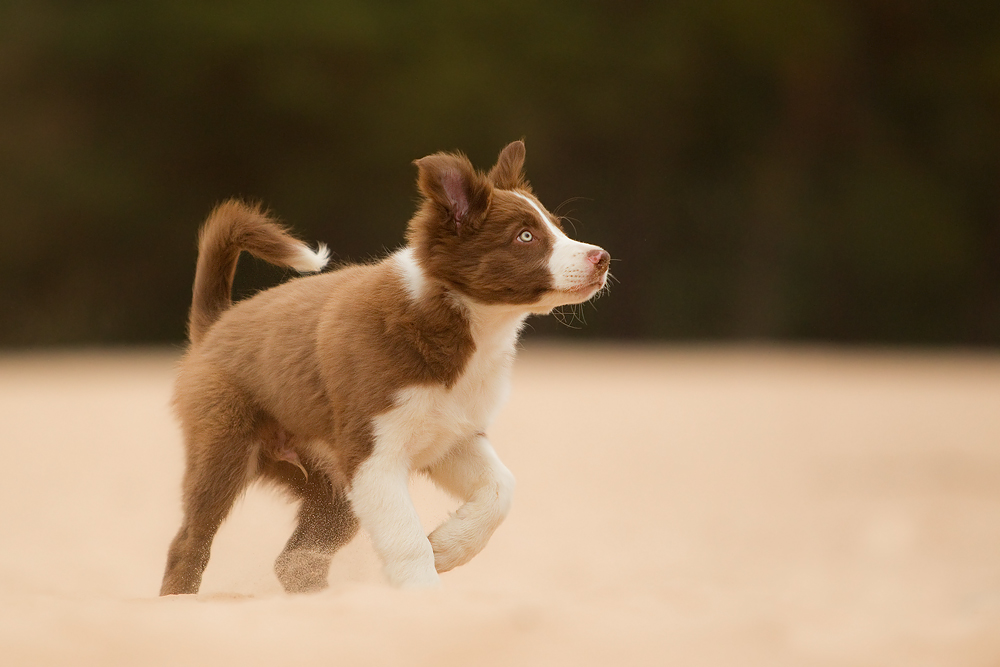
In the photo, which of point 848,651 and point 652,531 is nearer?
point 848,651

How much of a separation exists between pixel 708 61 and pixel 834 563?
46.3 ft

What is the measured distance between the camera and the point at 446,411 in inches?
159

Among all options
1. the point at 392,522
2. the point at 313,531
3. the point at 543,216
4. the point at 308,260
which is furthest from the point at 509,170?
the point at 313,531

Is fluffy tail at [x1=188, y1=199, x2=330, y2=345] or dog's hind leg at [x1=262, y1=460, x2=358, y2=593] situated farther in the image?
fluffy tail at [x1=188, y1=199, x2=330, y2=345]

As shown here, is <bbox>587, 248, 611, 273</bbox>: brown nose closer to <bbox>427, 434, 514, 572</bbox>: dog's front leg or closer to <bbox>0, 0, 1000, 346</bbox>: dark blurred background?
<bbox>427, 434, 514, 572</bbox>: dog's front leg

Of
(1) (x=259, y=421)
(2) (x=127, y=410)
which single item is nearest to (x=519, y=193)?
(1) (x=259, y=421)

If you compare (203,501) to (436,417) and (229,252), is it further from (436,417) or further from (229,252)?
(229,252)

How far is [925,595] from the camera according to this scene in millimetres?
5195

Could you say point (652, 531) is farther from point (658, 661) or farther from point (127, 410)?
point (127, 410)

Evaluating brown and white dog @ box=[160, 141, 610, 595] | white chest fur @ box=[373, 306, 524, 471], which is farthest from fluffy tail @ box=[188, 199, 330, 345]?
white chest fur @ box=[373, 306, 524, 471]

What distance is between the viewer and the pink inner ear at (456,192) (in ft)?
13.4

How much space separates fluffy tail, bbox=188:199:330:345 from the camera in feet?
15.7

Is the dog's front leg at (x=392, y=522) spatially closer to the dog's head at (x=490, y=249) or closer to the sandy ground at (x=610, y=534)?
the sandy ground at (x=610, y=534)

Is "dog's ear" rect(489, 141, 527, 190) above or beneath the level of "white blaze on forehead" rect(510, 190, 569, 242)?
above
